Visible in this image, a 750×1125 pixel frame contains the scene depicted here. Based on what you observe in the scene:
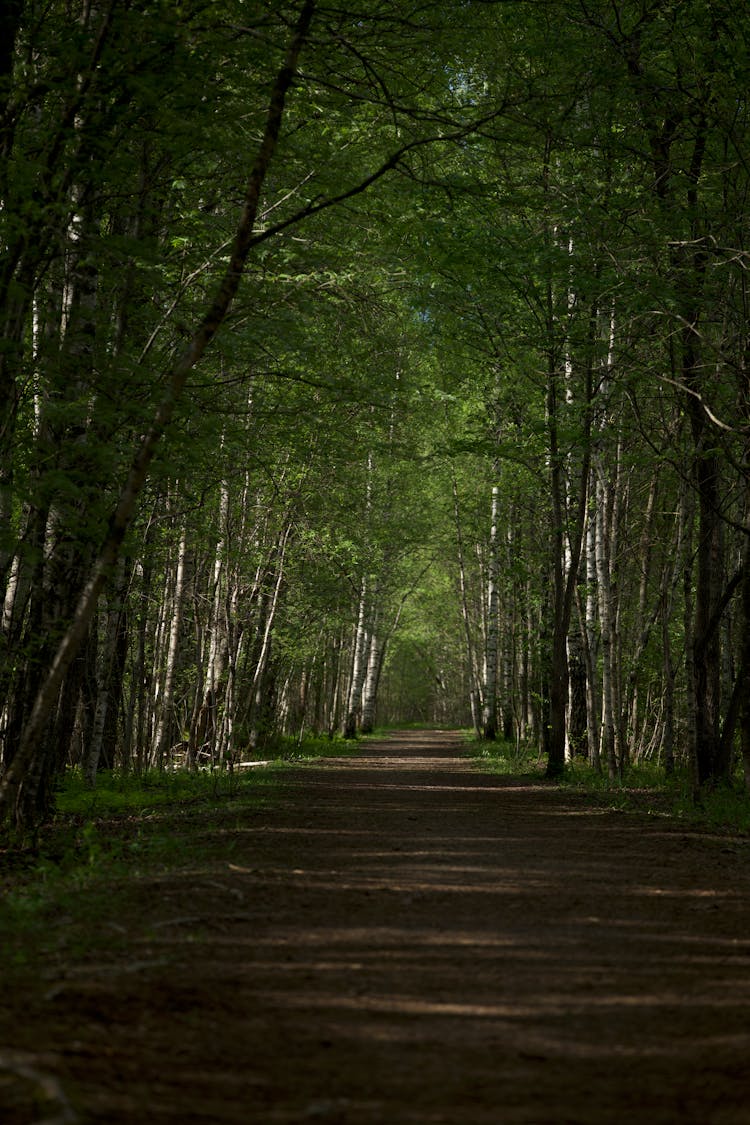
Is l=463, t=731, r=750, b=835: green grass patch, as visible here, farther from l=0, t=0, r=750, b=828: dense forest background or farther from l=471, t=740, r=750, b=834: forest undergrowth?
l=0, t=0, r=750, b=828: dense forest background

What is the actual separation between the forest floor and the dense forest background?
2373mm

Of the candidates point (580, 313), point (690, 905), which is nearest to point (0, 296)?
point (690, 905)

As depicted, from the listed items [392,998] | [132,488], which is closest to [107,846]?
[132,488]

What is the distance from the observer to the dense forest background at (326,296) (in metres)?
7.73

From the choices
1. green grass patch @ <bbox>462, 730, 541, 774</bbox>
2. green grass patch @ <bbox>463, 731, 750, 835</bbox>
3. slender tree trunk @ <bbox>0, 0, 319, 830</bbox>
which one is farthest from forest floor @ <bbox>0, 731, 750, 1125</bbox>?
green grass patch @ <bbox>462, 730, 541, 774</bbox>

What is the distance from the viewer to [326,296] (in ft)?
39.2

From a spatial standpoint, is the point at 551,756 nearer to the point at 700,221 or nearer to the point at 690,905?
the point at 700,221

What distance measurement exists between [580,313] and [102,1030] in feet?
40.3

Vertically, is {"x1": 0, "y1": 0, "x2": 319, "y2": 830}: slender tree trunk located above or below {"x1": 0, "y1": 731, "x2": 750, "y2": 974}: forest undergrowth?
above

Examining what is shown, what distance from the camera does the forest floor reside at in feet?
10.3

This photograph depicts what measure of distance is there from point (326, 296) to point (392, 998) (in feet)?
30.5

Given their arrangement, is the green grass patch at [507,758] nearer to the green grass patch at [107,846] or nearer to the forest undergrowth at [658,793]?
the forest undergrowth at [658,793]

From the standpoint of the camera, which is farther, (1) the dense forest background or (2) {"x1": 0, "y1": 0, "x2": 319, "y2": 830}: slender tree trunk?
(1) the dense forest background

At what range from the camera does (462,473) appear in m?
31.3
